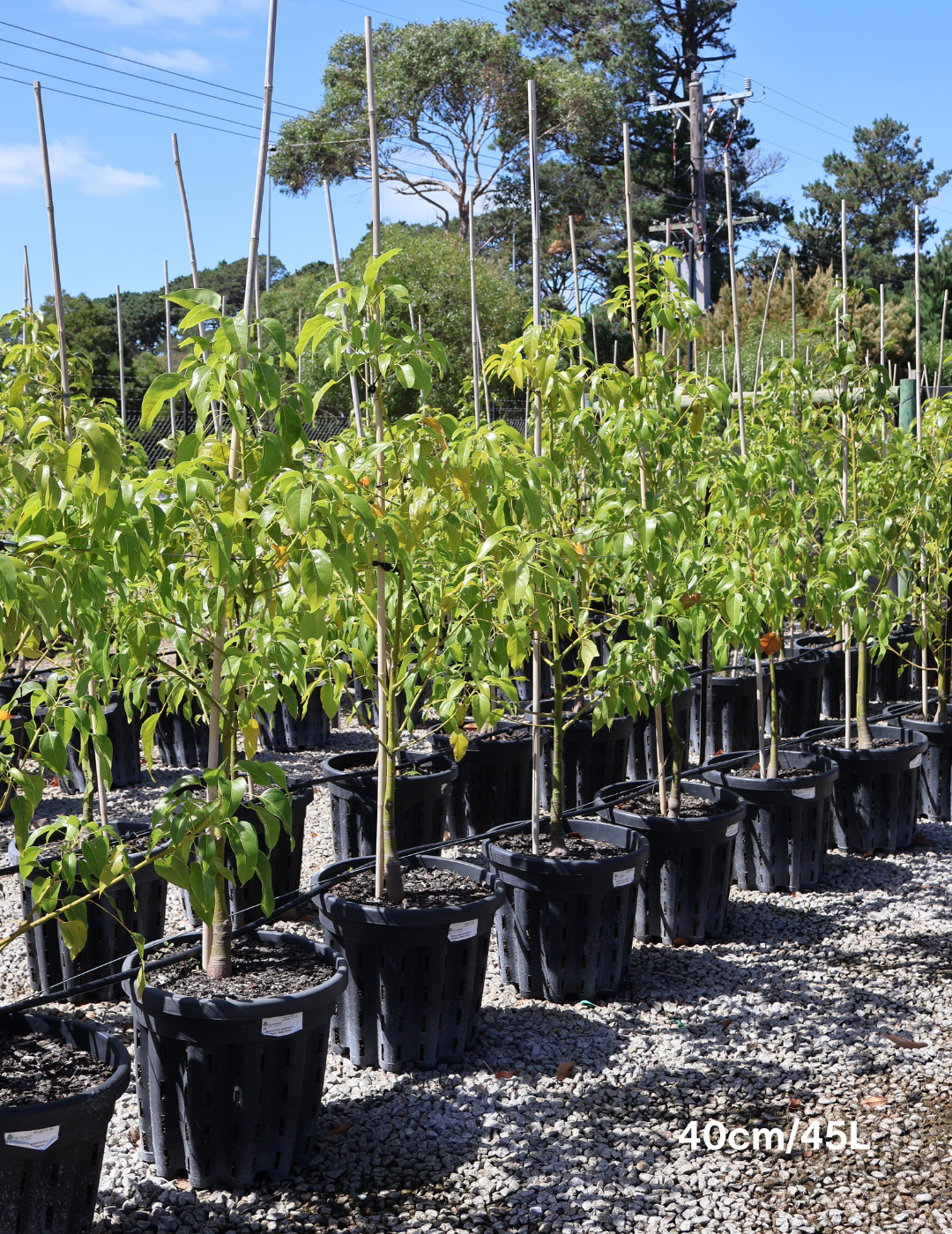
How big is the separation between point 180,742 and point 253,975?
372cm

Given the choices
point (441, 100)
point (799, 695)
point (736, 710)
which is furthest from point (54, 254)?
point (441, 100)

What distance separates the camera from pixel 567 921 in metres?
3.22

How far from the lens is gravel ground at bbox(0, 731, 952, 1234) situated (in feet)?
7.44

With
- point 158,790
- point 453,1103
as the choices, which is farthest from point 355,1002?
point 158,790

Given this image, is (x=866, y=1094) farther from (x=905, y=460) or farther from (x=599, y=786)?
(x=905, y=460)

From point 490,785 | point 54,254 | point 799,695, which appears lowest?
point 490,785

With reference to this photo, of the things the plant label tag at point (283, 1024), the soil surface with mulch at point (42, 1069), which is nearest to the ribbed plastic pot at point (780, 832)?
the plant label tag at point (283, 1024)

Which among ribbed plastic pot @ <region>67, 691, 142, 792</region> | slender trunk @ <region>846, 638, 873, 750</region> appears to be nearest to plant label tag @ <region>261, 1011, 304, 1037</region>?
slender trunk @ <region>846, 638, 873, 750</region>

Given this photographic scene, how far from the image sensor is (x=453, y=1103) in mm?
2672

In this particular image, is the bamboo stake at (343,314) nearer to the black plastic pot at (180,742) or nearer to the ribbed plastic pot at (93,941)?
the ribbed plastic pot at (93,941)

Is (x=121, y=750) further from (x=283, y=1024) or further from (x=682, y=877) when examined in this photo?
(x=283, y=1024)

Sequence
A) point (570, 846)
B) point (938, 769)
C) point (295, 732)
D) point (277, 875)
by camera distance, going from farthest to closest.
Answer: point (295, 732), point (938, 769), point (277, 875), point (570, 846)

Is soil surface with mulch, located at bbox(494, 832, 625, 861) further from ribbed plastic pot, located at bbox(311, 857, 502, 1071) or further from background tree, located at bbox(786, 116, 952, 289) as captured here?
background tree, located at bbox(786, 116, 952, 289)

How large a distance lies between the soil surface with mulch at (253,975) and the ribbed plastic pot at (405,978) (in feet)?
0.60
